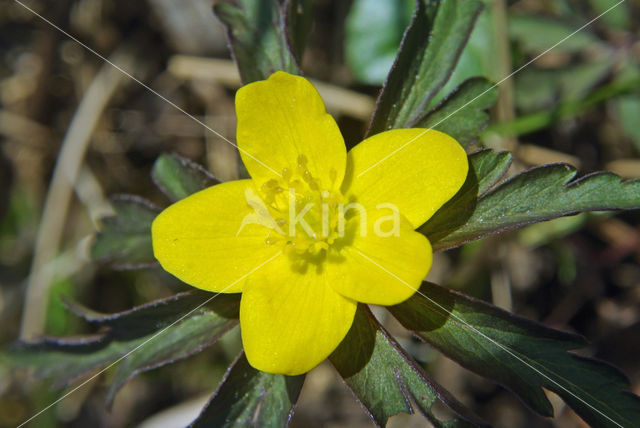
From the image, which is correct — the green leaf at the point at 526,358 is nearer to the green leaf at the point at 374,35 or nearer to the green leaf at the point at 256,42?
the green leaf at the point at 256,42

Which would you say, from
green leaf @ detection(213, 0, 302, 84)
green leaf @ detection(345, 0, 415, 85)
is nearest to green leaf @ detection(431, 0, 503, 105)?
green leaf @ detection(345, 0, 415, 85)

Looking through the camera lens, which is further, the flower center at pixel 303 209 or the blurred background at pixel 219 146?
the blurred background at pixel 219 146

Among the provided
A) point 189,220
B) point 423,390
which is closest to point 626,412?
point 423,390

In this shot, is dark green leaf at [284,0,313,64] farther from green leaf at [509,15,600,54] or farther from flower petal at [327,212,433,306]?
green leaf at [509,15,600,54]

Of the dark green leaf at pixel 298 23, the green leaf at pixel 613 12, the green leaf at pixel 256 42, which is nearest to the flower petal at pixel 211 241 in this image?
the green leaf at pixel 256 42

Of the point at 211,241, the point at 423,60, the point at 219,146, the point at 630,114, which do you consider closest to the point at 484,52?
the point at 630,114

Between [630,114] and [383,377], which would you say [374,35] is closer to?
[630,114]

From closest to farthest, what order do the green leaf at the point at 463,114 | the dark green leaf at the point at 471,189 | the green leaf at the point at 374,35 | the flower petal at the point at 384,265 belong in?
the flower petal at the point at 384,265
the dark green leaf at the point at 471,189
the green leaf at the point at 463,114
the green leaf at the point at 374,35
